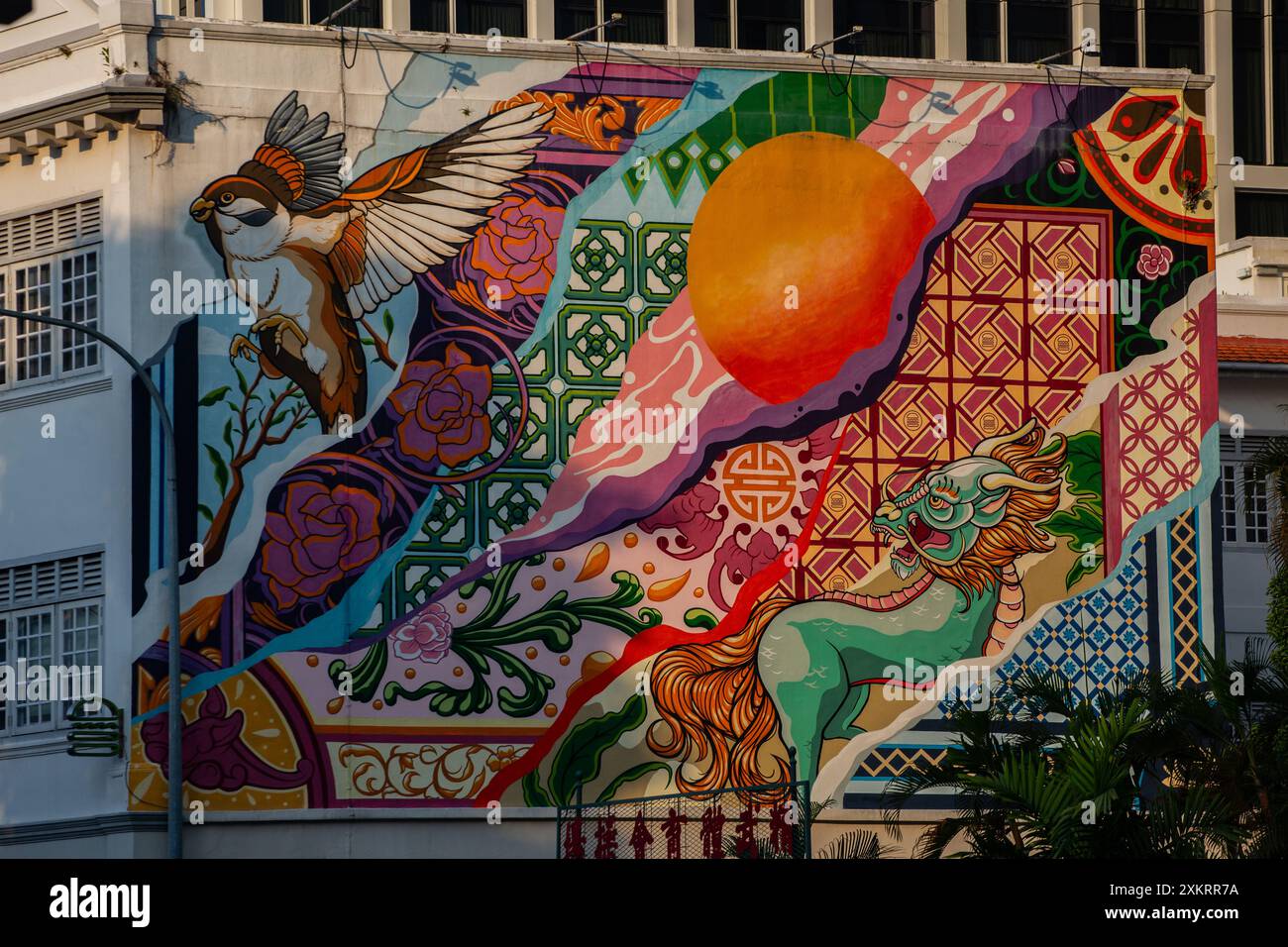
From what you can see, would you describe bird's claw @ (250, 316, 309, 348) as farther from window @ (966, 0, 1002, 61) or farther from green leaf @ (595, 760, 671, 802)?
window @ (966, 0, 1002, 61)

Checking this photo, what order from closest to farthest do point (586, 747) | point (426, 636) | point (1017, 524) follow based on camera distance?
point (426, 636)
point (586, 747)
point (1017, 524)

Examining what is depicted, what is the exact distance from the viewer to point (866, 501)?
34.8 meters

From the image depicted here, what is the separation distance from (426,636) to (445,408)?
3315 mm

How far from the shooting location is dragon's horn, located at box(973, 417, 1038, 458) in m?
35.2

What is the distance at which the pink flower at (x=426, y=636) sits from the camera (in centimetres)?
3312

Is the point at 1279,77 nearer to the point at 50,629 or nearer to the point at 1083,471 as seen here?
the point at 1083,471

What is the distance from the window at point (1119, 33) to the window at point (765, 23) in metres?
9.57

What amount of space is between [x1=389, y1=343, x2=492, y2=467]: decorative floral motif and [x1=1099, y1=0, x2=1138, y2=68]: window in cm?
3553

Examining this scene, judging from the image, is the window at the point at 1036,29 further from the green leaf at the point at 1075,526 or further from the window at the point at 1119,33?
the green leaf at the point at 1075,526

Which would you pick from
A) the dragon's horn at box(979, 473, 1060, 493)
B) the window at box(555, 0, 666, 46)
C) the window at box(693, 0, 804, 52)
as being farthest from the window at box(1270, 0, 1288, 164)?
the dragon's horn at box(979, 473, 1060, 493)

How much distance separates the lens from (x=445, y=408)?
111ft

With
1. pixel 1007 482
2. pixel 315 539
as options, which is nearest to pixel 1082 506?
A: pixel 1007 482

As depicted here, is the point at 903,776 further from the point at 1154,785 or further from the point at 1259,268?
the point at 1259,268
